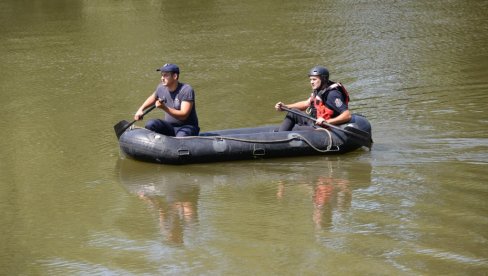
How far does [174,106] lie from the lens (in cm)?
903

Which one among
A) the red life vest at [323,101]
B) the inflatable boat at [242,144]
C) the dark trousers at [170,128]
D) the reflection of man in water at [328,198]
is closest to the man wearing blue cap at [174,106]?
the dark trousers at [170,128]

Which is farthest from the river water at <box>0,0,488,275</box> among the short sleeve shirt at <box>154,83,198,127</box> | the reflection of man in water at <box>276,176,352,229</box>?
the short sleeve shirt at <box>154,83,198,127</box>

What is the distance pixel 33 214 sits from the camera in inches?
294

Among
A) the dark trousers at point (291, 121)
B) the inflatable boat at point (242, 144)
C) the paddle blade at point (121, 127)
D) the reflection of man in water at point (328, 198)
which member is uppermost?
the paddle blade at point (121, 127)

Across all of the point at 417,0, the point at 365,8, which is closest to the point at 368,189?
the point at 365,8

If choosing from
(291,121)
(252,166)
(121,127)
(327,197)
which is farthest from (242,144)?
(327,197)

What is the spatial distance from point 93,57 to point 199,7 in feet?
18.8

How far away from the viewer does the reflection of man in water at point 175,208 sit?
691 centimetres

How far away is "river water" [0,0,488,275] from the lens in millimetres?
6344

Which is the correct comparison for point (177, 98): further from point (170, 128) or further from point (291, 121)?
point (291, 121)

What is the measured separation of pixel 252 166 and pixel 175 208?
4.63 feet

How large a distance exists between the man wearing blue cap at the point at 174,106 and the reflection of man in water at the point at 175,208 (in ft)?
3.04

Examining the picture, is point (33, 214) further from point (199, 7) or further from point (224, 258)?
point (199, 7)

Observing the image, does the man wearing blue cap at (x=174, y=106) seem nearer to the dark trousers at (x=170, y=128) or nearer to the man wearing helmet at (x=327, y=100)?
the dark trousers at (x=170, y=128)
